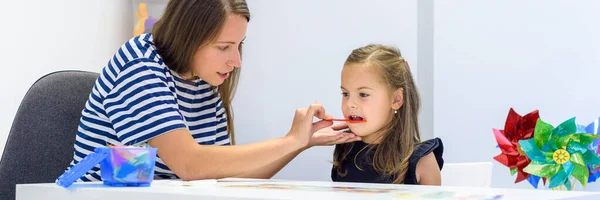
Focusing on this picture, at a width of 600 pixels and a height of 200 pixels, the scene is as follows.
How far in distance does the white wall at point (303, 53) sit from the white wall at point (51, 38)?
49 cm

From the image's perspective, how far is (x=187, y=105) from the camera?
164cm

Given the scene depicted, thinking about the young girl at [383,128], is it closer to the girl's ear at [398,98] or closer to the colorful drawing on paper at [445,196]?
the girl's ear at [398,98]

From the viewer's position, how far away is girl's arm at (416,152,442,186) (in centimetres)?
163

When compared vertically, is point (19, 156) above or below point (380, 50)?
below

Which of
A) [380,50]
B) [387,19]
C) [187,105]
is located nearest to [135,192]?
[187,105]

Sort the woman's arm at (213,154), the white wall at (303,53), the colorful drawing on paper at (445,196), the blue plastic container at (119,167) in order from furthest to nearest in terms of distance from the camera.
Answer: the white wall at (303,53) < the woman's arm at (213,154) < the blue plastic container at (119,167) < the colorful drawing on paper at (445,196)

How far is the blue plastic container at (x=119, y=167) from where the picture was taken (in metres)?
1.09

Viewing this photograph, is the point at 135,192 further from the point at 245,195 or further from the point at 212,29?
the point at 212,29

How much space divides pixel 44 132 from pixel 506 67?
1449mm

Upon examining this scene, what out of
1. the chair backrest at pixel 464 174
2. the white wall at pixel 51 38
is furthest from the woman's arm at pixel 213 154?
Answer: the white wall at pixel 51 38

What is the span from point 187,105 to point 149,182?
525 millimetres

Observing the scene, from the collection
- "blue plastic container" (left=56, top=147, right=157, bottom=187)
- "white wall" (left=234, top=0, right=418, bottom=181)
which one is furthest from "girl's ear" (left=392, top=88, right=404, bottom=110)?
"white wall" (left=234, top=0, right=418, bottom=181)

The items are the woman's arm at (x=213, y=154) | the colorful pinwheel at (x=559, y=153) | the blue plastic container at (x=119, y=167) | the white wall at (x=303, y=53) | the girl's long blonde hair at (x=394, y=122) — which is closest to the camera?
the blue plastic container at (x=119, y=167)

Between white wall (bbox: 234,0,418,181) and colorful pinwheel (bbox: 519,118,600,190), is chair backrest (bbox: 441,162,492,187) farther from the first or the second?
white wall (bbox: 234,0,418,181)
